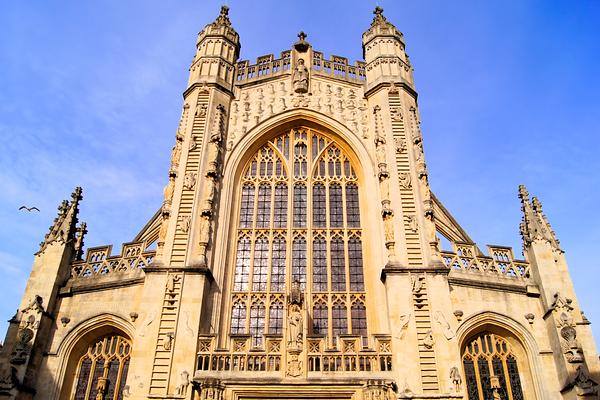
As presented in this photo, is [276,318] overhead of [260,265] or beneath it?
beneath

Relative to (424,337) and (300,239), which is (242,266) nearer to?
(300,239)

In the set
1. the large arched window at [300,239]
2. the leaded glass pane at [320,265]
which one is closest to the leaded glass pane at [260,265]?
the large arched window at [300,239]

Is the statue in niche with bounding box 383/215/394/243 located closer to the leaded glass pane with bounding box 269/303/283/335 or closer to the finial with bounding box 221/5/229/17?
the leaded glass pane with bounding box 269/303/283/335

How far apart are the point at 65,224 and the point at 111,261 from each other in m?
2.01

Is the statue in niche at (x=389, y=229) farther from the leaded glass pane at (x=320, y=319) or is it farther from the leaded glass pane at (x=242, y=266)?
the leaded glass pane at (x=242, y=266)

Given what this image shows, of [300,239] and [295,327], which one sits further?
[300,239]

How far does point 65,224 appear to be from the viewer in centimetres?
1723

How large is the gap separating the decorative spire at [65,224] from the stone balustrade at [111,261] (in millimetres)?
842

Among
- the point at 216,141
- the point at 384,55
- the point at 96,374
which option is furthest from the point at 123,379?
the point at 384,55

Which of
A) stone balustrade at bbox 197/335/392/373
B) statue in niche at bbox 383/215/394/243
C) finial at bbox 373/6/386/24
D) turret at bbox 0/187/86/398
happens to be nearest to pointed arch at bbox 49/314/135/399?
turret at bbox 0/187/86/398

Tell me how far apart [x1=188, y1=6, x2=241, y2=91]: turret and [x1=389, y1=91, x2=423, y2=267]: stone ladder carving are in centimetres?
630

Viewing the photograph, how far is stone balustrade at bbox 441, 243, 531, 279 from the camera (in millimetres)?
16422

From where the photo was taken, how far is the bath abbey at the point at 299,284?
552 inches

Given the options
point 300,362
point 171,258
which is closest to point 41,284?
point 171,258
